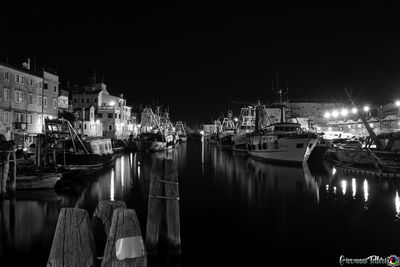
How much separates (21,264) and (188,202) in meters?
11.6

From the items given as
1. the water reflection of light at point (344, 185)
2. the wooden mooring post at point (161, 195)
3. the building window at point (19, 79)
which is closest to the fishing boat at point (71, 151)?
the building window at point (19, 79)

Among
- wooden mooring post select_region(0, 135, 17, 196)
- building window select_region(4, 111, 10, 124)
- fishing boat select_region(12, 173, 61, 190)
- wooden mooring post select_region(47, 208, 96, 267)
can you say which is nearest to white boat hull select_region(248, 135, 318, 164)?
fishing boat select_region(12, 173, 61, 190)

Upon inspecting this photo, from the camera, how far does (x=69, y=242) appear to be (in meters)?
5.67

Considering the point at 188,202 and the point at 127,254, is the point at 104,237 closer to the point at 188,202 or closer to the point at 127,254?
the point at 127,254

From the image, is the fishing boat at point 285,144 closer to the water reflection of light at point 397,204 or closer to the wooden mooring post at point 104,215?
the water reflection of light at point 397,204

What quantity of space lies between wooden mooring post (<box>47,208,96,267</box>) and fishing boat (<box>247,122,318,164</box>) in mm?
37355

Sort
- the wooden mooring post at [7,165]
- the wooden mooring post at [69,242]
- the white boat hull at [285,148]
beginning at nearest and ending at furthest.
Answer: the wooden mooring post at [69,242]
the wooden mooring post at [7,165]
the white boat hull at [285,148]

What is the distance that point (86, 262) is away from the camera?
5738 millimetres

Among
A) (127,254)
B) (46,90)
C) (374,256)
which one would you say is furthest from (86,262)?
(46,90)

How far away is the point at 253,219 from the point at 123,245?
38.6ft

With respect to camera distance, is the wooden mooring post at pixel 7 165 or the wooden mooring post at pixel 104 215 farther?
the wooden mooring post at pixel 7 165

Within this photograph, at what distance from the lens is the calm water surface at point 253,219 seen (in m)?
11.3

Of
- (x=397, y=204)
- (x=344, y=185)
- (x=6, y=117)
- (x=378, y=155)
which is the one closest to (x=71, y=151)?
(x=6, y=117)

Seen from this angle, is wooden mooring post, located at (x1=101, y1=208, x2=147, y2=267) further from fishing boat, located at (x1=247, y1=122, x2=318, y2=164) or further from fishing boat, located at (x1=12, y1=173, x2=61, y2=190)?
fishing boat, located at (x1=247, y1=122, x2=318, y2=164)
